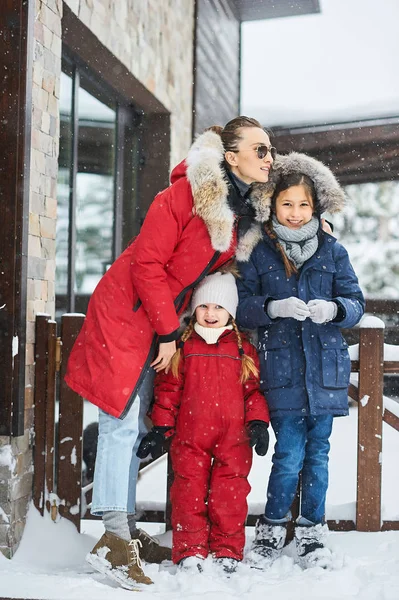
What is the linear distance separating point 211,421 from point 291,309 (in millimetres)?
645

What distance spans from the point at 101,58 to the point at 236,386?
3.32 m

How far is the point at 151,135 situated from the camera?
6.74 m

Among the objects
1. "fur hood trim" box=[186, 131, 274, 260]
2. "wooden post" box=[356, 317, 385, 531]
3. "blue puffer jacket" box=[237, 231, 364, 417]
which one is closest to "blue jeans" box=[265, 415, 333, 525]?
"blue puffer jacket" box=[237, 231, 364, 417]

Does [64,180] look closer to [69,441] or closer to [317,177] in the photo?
[69,441]

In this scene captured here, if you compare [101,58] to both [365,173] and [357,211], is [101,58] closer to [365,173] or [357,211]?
[365,173]

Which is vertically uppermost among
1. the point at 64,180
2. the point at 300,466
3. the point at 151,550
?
the point at 64,180

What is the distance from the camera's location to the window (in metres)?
5.46

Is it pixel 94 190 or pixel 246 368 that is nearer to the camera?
pixel 246 368

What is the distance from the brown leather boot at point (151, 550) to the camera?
10.8 feet

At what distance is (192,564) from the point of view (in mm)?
2902

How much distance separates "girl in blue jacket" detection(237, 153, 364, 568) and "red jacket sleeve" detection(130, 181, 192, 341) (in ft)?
1.56

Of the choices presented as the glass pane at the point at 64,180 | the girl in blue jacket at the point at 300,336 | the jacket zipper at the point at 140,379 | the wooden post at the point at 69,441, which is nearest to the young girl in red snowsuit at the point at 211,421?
the girl in blue jacket at the point at 300,336

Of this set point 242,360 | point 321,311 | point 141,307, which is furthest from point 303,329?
point 141,307

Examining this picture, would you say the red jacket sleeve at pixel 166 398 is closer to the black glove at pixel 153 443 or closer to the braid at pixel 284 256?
the black glove at pixel 153 443
